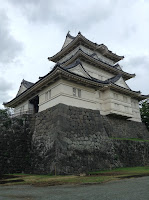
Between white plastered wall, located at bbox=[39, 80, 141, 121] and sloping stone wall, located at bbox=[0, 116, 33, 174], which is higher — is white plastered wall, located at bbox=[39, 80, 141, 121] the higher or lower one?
the higher one

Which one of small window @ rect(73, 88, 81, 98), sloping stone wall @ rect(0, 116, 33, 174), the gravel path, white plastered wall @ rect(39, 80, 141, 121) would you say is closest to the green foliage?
white plastered wall @ rect(39, 80, 141, 121)

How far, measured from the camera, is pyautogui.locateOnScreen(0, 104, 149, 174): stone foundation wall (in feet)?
42.4

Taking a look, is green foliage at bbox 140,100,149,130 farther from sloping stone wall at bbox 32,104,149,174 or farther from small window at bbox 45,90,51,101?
small window at bbox 45,90,51,101

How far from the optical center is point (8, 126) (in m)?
15.3

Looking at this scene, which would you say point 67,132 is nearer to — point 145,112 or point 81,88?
point 81,88

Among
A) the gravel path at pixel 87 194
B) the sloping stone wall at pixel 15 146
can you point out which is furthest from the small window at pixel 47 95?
the gravel path at pixel 87 194

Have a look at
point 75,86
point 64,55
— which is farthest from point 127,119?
point 64,55

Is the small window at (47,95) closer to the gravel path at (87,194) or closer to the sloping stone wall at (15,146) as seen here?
the sloping stone wall at (15,146)

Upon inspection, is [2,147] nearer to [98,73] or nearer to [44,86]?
[44,86]

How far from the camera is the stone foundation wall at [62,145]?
12938 mm

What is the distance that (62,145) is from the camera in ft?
42.4

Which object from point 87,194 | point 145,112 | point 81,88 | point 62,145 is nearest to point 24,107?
point 81,88

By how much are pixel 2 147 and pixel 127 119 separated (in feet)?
50.0

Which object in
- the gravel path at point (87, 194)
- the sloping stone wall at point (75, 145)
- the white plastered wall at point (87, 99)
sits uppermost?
the white plastered wall at point (87, 99)
